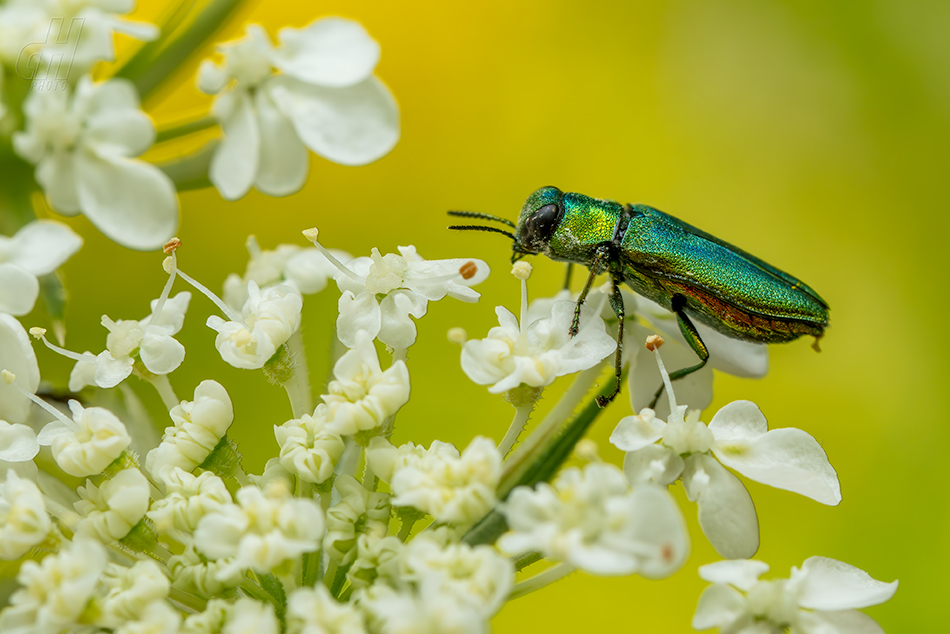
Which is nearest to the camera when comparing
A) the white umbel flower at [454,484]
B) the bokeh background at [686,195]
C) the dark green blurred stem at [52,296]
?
the white umbel flower at [454,484]

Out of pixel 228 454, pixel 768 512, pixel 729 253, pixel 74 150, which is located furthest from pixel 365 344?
pixel 768 512

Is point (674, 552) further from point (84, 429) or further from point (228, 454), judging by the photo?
point (84, 429)

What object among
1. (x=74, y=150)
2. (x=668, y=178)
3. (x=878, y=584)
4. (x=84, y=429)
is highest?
(x=668, y=178)

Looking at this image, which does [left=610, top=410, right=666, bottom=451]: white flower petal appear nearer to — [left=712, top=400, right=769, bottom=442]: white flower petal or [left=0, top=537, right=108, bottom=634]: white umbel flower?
[left=712, top=400, right=769, bottom=442]: white flower petal

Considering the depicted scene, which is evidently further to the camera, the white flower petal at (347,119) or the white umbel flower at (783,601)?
the white flower petal at (347,119)

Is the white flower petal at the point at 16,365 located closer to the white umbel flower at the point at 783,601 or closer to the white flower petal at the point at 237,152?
the white flower petal at the point at 237,152

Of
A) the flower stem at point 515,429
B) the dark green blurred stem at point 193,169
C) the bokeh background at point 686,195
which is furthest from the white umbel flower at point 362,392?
the bokeh background at point 686,195
